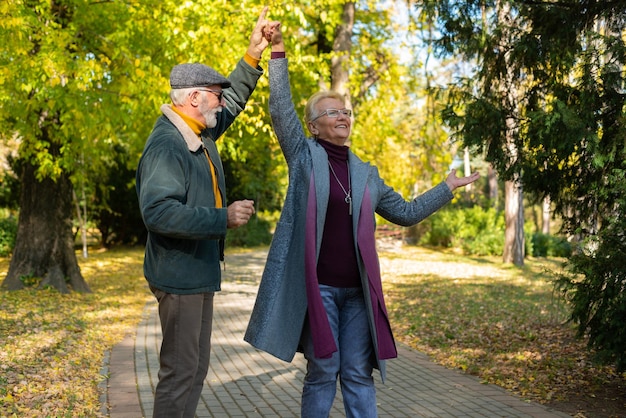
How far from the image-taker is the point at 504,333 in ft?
30.8

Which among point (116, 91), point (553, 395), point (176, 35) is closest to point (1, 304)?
point (116, 91)

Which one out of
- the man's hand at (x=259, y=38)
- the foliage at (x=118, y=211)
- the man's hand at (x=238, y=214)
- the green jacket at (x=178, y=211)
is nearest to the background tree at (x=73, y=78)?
the man's hand at (x=259, y=38)

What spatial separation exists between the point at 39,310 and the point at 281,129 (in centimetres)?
756

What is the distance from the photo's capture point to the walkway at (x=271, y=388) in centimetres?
559

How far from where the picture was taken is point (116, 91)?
11562mm

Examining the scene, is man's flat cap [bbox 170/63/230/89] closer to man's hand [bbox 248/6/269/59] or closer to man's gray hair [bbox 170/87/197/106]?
man's gray hair [bbox 170/87/197/106]

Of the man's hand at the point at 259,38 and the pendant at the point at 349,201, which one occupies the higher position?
the man's hand at the point at 259,38

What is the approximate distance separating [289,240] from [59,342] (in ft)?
16.3

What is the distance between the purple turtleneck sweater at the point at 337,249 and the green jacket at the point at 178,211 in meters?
0.54

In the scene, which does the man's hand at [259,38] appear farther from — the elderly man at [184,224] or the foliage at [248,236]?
the foliage at [248,236]

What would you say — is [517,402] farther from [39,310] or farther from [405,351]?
[39,310]

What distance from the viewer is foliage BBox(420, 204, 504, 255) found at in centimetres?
2777

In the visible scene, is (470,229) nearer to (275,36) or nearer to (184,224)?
(275,36)

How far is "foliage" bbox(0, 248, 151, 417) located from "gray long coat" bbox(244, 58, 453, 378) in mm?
2054
